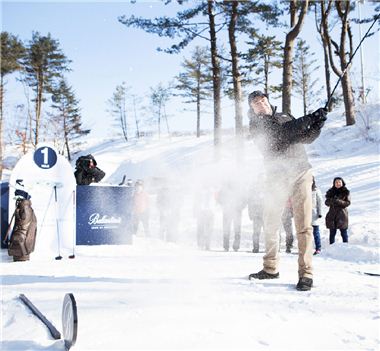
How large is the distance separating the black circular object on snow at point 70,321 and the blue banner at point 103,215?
19.0ft

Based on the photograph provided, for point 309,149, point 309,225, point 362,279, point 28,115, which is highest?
point 28,115

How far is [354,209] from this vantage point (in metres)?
11.7

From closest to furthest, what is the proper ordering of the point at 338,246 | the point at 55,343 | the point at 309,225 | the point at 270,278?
the point at 55,343 < the point at 309,225 < the point at 270,278 < the point at 338,246

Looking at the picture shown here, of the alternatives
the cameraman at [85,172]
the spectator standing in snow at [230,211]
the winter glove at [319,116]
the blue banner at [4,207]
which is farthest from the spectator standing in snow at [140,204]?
the winter glove at [319,116]

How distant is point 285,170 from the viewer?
12.9 feet

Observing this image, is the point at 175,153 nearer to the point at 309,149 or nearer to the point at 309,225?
the point at 309,149

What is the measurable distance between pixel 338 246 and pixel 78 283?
506cm

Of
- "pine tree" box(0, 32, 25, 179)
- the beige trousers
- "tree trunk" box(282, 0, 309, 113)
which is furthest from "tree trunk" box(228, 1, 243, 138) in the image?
"pine tree" box(0, 32, 25, 179)

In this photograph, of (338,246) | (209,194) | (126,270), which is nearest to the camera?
(126,270)

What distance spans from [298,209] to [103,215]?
5104 millimetres

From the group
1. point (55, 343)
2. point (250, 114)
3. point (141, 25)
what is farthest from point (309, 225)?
point (141, 25)

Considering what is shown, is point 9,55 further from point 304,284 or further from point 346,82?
point 304,284

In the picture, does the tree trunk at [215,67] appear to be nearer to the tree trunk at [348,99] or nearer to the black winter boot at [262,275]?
the tree trunk at [348,99]

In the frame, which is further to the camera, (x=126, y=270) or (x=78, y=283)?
(x=126, y=270)
